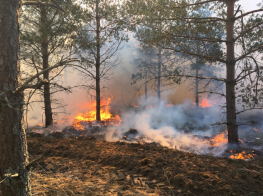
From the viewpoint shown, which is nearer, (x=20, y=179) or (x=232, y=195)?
(x=20, y=179)

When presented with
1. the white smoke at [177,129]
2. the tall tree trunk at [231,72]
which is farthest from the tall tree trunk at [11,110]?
the tall tree trunk at [231,72]

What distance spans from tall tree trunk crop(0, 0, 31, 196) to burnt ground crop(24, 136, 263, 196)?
44 centimetres

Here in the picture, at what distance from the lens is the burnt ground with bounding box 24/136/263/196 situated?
363cm

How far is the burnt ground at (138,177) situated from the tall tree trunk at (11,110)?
0.44 metres

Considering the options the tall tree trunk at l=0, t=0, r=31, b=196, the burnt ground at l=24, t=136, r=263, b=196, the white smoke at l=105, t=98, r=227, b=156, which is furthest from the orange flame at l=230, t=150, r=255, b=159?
the tall tree trunk at l=0, t=0, r=31, b=196

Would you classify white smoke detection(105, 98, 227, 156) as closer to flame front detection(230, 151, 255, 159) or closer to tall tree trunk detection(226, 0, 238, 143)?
flame front detection(230, 151, 255, 159)

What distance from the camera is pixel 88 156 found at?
18.5 feet

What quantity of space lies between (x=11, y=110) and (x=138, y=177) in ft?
10.2

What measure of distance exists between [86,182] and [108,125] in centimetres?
962

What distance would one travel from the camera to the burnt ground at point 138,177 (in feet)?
11.9

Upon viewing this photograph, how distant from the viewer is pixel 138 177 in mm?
4281

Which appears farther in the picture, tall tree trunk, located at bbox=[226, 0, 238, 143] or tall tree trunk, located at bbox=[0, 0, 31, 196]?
tall tree trunk, located at bbox=[226, 0, 238, 143]

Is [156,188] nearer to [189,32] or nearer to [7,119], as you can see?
[7,119]

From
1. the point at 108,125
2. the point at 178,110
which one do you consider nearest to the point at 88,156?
the point at 108,125
